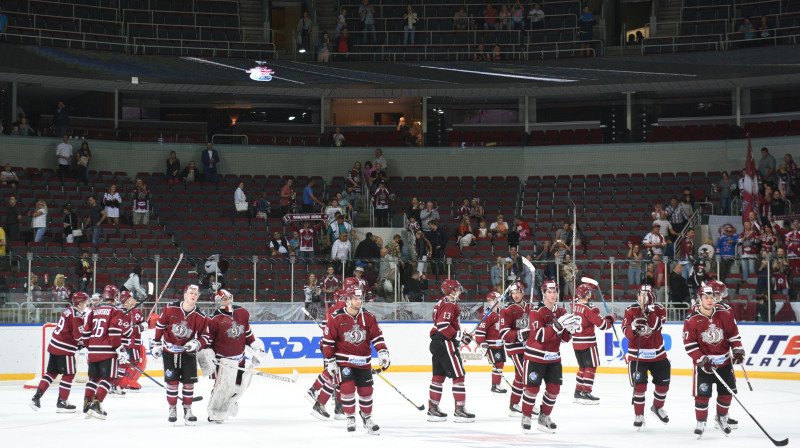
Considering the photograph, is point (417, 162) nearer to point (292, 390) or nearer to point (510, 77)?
point (510, 77)

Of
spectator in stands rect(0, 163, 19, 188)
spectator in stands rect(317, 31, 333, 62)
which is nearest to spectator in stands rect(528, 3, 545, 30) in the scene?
spectator in stands rect(317, 31, 333, 62)

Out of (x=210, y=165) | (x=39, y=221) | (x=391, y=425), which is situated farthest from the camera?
(x=210, y=165)

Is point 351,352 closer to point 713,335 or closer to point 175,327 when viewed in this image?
point 175,327

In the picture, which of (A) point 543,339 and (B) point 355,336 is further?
(A) point 543,339

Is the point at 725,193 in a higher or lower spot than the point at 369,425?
higher

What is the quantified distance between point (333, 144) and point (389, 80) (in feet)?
9.20

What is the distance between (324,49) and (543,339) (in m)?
19.1

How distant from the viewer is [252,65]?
93.5ft

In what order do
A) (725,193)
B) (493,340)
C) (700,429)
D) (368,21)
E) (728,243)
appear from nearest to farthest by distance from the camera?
(700,429) < (493,340) < (728,243) < (725,193) < (368,21)

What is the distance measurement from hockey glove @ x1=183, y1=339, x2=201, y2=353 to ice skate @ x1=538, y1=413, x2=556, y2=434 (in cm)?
Result: 407

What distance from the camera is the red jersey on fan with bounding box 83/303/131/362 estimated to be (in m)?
12.7

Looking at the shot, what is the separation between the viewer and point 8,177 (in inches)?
992

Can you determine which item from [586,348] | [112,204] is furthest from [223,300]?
[112,204]

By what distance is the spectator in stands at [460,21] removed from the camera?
98.7 feet
